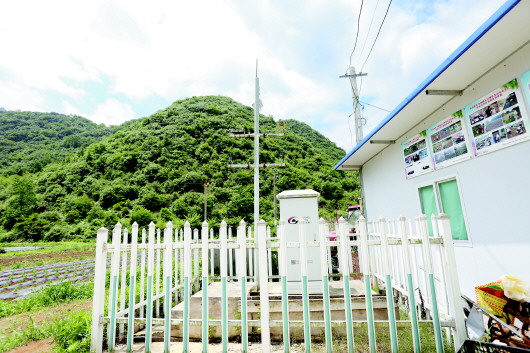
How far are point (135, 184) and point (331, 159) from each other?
37.6 meters

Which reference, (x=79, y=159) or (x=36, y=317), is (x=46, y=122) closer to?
(x=79, y=159)

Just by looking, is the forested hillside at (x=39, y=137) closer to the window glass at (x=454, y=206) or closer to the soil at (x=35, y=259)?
the soil at (x=35, y=259)

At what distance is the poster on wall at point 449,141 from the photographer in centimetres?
376

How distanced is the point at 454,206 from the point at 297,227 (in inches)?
110

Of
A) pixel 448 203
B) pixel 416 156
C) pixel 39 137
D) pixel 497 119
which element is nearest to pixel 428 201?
pixel 448 203

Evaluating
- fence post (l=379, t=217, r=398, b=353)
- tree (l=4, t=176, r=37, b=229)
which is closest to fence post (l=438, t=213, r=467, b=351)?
fence post (l=379, t=217, r=398, b=353)

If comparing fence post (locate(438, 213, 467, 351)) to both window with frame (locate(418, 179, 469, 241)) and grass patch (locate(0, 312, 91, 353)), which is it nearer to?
window with frame (locate(418, 179, 469, 241))

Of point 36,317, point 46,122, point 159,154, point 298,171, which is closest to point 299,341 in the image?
point 36,317

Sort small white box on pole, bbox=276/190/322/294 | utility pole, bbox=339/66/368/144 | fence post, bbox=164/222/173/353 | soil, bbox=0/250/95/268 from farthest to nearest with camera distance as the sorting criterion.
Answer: soil, bbox=0/250/95/268 → utility pole, bbox=339/66/368/144 → small white box on pole, bbox=276/190/322/294 → fence post, bbox=164/222/173/353

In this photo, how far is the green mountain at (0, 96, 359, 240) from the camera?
37812mm

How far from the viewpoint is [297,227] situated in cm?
527

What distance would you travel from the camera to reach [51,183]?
52688mm

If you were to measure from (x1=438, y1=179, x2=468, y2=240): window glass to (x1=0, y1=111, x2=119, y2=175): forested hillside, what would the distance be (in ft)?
261

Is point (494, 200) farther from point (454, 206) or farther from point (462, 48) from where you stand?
point (462, 48)
